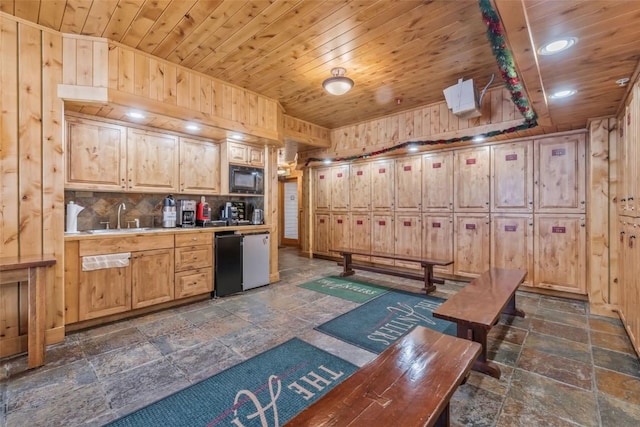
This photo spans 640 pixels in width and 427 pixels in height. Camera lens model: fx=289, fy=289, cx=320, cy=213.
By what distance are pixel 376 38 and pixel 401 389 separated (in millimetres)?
3067

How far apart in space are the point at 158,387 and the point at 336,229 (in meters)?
4.93

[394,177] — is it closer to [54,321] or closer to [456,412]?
[456,412]

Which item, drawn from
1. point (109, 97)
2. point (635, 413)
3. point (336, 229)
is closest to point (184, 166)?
point (109, 97)

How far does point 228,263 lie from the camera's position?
165 inches

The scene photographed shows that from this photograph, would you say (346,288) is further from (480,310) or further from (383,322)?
(480,310)

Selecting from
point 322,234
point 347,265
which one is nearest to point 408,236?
point 347,265

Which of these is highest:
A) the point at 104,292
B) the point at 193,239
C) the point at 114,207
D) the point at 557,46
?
the point at 557,46

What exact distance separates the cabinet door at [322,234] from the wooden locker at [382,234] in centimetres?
122

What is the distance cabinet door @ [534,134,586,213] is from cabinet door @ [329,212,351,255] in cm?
343

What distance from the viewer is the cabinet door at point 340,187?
6.47 metres

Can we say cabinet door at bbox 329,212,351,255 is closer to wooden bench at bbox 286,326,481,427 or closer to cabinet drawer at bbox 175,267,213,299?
cabinet drawer at bbox 175,267,213,299

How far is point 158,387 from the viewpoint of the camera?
2094 millimetres

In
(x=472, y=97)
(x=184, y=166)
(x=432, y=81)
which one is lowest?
(x=184, y=166)

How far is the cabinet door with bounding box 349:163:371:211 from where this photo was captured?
239 inches
